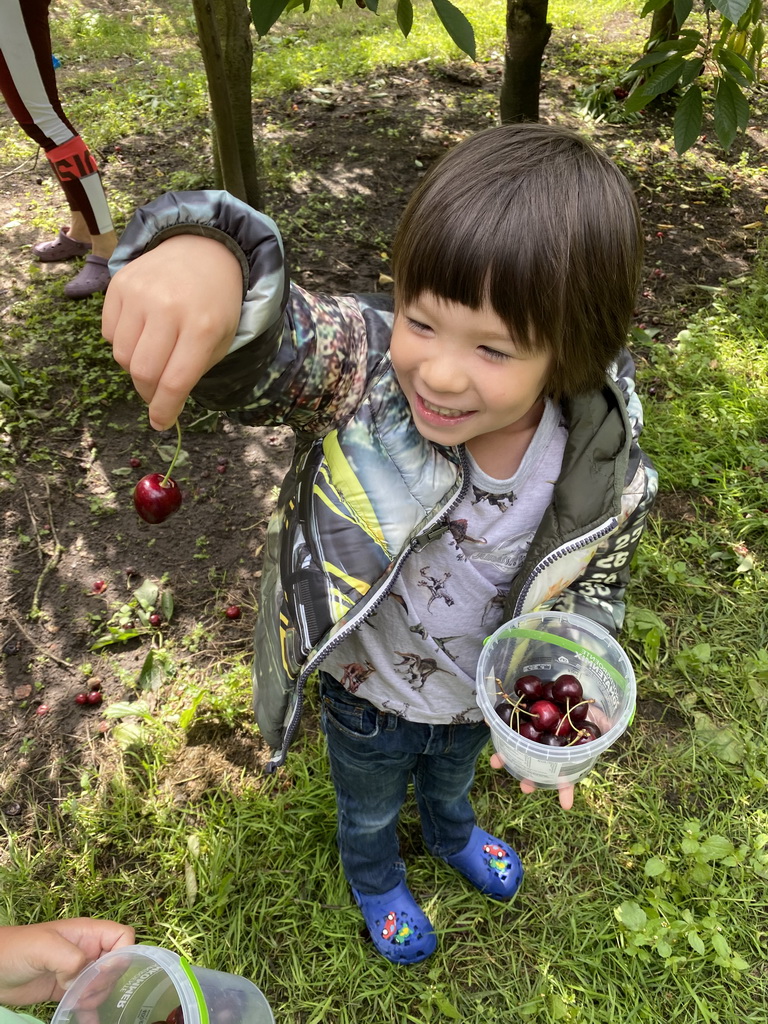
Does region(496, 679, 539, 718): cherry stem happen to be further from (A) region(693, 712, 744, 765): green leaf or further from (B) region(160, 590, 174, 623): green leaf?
(B) region(160, 590, 174, 623): green leaf

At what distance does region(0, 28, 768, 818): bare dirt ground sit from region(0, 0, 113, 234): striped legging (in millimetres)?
520

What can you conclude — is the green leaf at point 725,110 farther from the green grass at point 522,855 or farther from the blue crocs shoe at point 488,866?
the blue crocs shoe at point 488,866

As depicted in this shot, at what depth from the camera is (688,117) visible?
272cm

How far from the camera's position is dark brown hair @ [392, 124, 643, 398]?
105 cm

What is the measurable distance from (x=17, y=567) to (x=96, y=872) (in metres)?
1.22

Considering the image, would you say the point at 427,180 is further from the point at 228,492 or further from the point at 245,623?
the point at 228,492

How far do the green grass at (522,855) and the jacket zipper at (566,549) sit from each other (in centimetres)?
127

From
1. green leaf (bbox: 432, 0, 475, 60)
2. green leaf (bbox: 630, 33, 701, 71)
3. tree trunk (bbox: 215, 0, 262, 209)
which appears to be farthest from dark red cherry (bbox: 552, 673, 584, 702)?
tree trunk (bbox: 215, 0, 262, 209)

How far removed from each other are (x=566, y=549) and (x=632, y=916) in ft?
4.62

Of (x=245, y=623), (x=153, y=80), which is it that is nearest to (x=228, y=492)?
(x=245, y=623)

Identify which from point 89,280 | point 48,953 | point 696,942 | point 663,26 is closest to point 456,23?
point 48,953

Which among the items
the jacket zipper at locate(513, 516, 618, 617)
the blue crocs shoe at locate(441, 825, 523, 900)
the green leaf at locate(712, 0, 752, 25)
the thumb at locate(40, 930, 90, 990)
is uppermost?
the green leaf at locate(712, 0, 752, 25)

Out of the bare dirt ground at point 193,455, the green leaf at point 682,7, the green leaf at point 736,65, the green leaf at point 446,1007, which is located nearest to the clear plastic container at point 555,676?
the green leaf at point 446,1007

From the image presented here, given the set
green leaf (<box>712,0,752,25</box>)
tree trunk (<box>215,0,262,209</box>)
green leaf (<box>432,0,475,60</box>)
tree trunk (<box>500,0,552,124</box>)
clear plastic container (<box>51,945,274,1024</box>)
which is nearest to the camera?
clear plastic container (<box>51,945,274,1024</box>)
